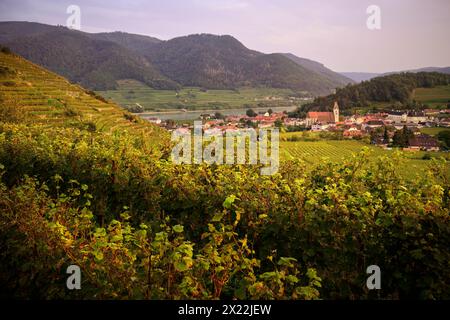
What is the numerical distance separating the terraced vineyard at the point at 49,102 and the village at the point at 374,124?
73.8 feet

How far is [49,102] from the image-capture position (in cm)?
4072

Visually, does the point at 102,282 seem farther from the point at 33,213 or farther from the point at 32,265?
the point at 33,213

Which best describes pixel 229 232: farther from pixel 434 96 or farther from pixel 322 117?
pixel 434 96

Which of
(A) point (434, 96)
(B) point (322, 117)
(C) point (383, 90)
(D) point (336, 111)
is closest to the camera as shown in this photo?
(B) point (322, 117)

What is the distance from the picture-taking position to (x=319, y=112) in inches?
5290

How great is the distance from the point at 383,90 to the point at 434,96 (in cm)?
1936

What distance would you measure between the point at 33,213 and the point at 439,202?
17.6 feet

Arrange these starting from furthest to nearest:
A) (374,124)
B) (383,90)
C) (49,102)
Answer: (383,90) < (374,124) < (49,102)

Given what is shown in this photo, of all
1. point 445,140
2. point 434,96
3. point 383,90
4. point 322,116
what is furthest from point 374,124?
point 434,96

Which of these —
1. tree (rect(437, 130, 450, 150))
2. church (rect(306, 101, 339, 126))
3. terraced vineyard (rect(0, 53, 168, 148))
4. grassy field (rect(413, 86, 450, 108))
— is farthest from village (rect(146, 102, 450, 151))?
terraced vineyard (rect(0, 53, 168, 148))

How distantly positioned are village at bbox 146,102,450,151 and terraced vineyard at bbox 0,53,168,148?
2249 cm

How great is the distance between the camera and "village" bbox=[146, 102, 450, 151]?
7181 cm

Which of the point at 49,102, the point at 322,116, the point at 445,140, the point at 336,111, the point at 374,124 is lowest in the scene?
the point at 445,140

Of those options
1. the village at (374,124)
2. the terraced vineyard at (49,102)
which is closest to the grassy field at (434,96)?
the village at (374,124)
